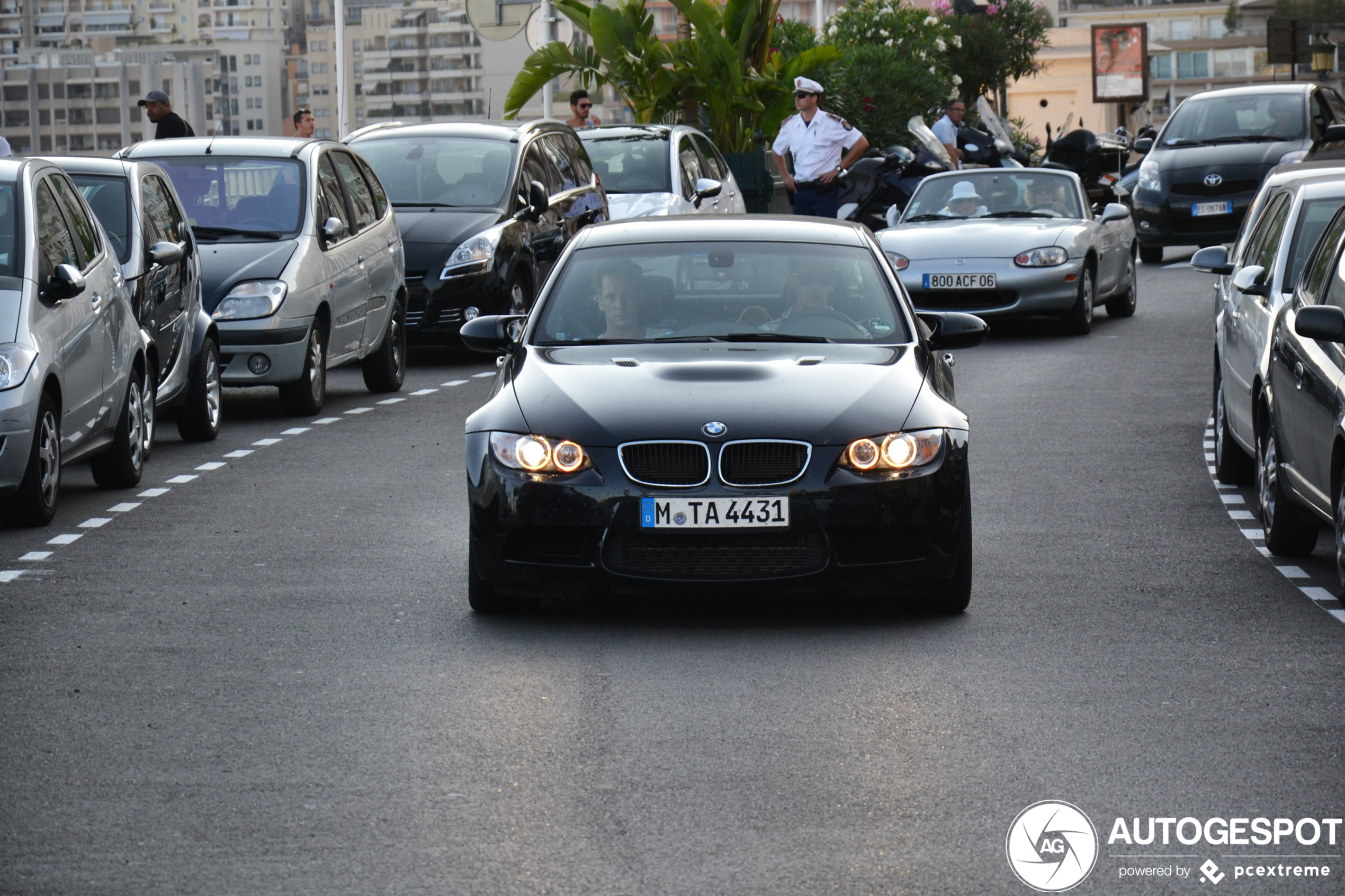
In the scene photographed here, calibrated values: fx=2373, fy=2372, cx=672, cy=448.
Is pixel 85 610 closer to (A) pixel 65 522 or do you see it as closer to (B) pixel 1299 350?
(A) pixel 65 522

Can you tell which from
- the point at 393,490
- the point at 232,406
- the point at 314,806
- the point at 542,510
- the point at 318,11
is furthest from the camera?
the point at 318,11

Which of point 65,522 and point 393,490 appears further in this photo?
point 393,490

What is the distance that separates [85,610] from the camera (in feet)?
28.1

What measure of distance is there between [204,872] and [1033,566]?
488 centimetres

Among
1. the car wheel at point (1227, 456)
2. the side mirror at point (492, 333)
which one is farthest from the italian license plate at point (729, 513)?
the car wheel at point (1227, 456)

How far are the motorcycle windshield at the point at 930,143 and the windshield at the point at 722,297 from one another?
1992cm

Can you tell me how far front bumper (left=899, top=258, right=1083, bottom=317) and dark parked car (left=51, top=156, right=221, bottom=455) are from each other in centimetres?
690

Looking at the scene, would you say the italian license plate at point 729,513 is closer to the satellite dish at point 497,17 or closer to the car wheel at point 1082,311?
the car wheel at point 1082,311

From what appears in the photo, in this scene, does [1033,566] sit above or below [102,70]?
below

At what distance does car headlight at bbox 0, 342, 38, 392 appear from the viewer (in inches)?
407

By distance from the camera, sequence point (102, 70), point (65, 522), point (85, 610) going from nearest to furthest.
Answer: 1. point (85, 610)
2. point (65, 522)
3. point (102, 70)

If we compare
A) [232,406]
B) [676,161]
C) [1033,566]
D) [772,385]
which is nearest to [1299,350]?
[1033,566]

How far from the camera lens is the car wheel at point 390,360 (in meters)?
16.8

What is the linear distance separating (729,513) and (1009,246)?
12.1 meters
